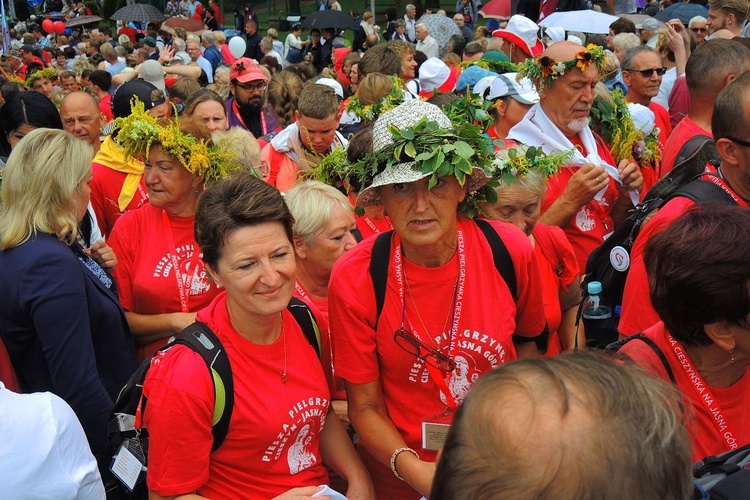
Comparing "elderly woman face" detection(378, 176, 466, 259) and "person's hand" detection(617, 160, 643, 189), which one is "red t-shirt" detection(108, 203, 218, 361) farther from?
"person's hand" detection(617, 160, 643, 189)

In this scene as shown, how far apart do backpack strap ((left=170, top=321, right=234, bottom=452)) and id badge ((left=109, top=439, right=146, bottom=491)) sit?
1.09 ft

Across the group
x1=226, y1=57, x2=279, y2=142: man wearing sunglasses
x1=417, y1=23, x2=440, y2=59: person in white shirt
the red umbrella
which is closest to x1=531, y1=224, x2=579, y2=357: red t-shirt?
x1=226, y1=57, x2=279, y2=142: man wearing sunglasses

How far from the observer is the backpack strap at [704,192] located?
10.7ft

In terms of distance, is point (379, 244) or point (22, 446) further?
point (379, 244)

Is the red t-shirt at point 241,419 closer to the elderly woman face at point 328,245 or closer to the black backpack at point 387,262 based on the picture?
the black backpack at point 387,262

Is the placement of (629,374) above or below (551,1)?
above

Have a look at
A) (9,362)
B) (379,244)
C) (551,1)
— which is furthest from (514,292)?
(551,1)

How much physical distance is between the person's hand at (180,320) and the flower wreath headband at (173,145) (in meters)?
0.82

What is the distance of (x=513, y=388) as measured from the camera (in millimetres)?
1374

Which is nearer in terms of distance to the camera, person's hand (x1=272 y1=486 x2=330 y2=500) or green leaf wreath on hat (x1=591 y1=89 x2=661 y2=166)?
person's hand (x1=272 y1=486 x2=330 y2=500)

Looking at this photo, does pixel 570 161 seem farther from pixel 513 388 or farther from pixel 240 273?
pixel 513 388

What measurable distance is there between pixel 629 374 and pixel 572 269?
106 inches

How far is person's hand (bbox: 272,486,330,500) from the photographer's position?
9.48 feet

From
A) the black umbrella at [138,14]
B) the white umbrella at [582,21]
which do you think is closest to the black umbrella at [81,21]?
the black umbrella at [138,14]
